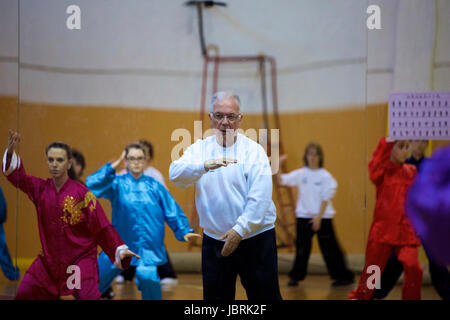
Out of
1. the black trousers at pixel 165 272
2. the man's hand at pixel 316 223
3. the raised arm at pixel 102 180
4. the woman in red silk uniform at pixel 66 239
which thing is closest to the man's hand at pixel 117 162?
the raised arm at pixel 102 180

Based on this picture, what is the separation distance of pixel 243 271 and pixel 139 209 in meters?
1.09

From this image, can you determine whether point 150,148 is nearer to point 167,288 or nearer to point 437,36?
point 167,288

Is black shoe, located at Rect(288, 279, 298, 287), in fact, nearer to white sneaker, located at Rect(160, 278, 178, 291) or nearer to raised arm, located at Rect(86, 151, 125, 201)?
white sneaker, located at Rect(160, 278, 178, 291)

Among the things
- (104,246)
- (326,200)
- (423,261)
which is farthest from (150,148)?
(423,261)

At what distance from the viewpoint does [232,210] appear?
3.29 metres

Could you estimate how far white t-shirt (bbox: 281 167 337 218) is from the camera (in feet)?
17.4

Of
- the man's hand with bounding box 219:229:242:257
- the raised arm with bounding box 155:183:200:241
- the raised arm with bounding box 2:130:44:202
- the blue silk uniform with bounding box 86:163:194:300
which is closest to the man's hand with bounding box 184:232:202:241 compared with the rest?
the raised arm with bounding box 155:183:200:241

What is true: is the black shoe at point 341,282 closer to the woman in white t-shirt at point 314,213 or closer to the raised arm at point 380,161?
the woman in white t-shirt at point 314,213

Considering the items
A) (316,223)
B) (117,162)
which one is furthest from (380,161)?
(117,162)

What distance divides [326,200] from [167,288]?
1.69 m

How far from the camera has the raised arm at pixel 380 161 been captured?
162 inches

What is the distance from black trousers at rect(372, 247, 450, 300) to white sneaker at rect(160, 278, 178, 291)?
1.78 m

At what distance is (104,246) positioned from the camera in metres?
3.73

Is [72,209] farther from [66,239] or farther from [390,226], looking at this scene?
[390,226]
